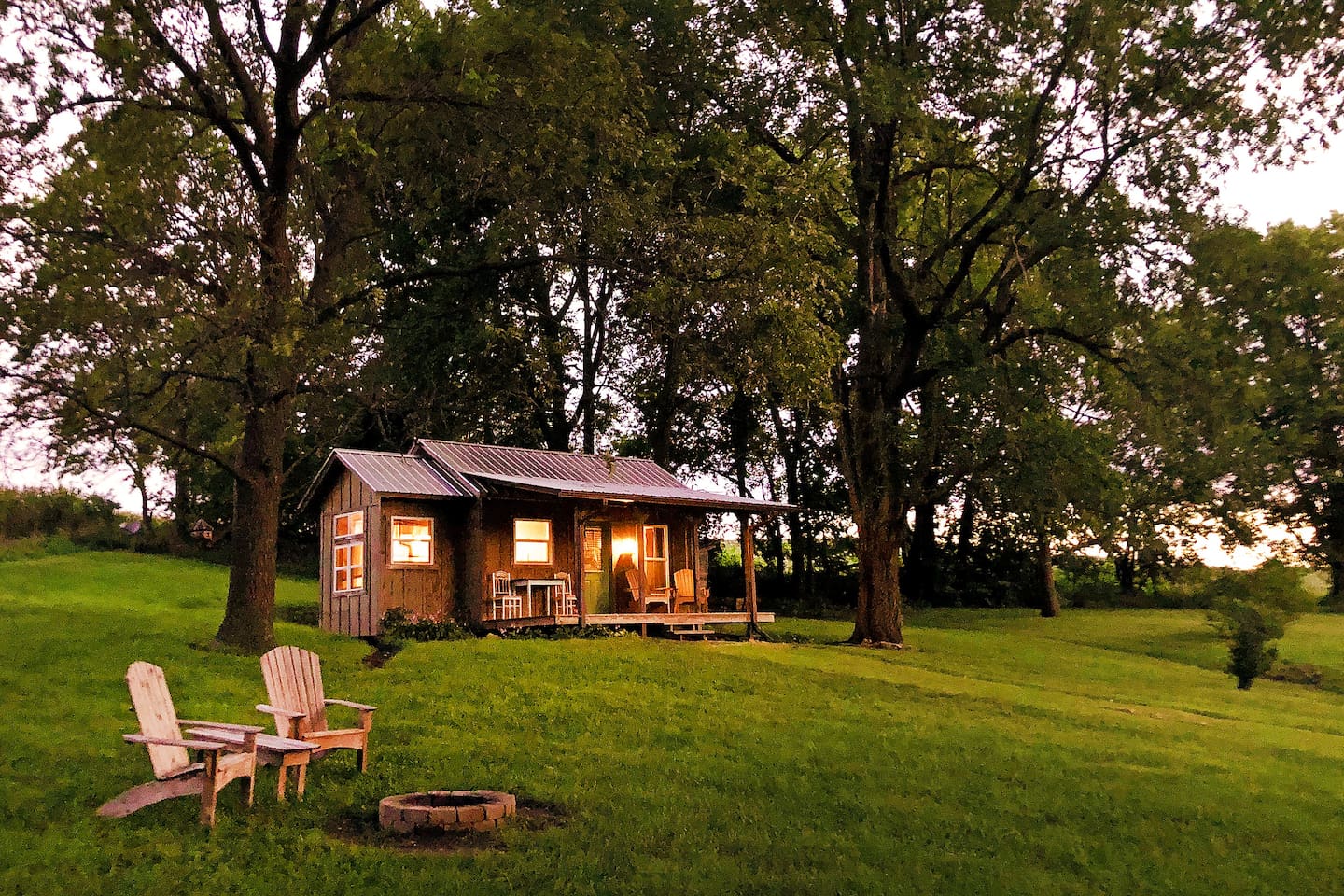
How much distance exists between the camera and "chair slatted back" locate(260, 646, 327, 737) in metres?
8.49

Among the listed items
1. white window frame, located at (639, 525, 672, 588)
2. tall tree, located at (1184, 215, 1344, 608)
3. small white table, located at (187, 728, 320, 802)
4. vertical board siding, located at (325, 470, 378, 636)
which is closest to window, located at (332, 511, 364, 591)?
vertical board siding, located at (325, 470, 378, 636)

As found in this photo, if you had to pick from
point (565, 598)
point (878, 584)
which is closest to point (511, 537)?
point (565, 598)

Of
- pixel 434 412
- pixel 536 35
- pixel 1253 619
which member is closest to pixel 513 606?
pixel 434 412

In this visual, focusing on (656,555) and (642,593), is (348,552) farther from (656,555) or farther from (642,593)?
(656,555)

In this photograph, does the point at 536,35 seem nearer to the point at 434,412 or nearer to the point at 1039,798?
the point at 1039,798

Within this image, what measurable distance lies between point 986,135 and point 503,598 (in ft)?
47.1

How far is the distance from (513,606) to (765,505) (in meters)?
6.71

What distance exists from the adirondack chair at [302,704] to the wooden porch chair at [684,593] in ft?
52.8

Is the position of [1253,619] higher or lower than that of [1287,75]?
lower

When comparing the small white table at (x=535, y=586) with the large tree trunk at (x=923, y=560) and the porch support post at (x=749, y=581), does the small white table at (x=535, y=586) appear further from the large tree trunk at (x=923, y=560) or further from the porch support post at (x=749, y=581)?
the large tree trunk at (x=923, y=560)

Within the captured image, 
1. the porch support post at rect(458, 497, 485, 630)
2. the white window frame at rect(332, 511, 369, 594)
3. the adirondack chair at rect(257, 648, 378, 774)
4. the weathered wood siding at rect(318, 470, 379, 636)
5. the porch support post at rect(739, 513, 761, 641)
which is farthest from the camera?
the porch support post at rect(739, 513, 761, 641)

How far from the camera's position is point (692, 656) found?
709 inches

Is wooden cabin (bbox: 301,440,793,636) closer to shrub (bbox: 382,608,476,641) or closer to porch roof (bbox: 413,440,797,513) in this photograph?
porch roof (bbox: 413,440,797,513)

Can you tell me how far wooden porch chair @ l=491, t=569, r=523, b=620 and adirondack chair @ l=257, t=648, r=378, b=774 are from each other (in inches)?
510
